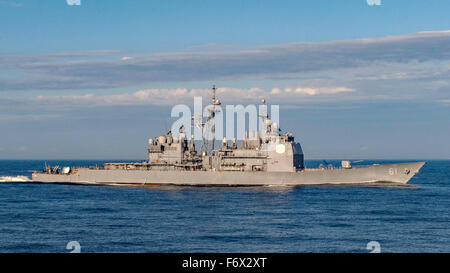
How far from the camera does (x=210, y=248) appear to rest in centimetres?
2695

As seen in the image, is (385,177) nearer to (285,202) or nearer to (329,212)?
(285,202)

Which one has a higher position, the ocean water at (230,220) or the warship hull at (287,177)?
the warship hull at (287,177)

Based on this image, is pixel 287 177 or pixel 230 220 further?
pixel 287 177

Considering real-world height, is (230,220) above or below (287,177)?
below

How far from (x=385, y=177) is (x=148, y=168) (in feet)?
99.5

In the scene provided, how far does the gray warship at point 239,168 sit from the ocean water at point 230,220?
10.2ft

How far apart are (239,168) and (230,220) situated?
2782 cm

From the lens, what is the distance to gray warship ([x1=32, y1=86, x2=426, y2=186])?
203 ft

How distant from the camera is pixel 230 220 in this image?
3641 cm

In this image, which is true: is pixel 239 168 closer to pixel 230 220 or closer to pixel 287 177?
pixel 287 177

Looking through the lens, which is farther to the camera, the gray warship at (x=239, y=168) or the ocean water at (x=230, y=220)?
the gray warship at (x=239, y=168)

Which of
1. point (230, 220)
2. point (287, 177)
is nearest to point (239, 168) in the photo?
point (287, 177)

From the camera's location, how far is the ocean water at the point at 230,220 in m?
27.9
